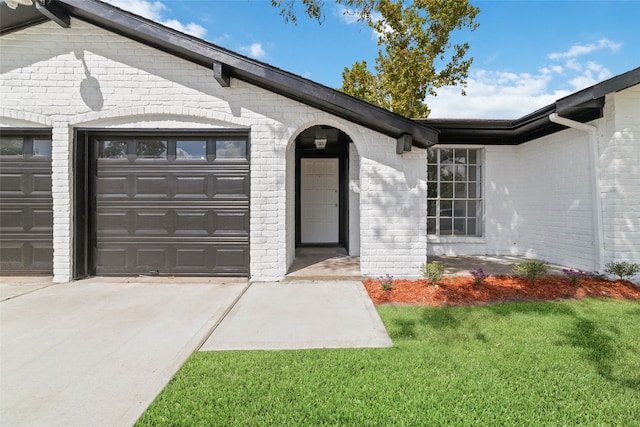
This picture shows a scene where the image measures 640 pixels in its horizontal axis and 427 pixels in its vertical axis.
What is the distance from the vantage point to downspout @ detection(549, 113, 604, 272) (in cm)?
521

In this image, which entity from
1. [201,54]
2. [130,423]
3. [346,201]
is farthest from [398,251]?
[201,54]

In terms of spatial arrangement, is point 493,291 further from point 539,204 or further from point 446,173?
point 446,173

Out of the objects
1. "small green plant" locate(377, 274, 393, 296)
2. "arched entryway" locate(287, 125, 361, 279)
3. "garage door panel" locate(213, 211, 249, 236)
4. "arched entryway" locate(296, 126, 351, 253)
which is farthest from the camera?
"arched entryway" locate(296, 126, 351, 253)

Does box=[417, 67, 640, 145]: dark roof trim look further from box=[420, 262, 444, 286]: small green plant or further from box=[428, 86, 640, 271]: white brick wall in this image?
box=[420, 262, 444, 286]: small green plant

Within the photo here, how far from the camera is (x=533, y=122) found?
6.11 meters

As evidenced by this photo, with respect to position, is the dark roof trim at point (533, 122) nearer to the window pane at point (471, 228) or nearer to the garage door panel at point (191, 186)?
the window pane at point (471, 228)

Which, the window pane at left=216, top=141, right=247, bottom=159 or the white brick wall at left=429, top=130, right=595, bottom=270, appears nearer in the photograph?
the window pane at left=216, top=141, right=247, bottom=159

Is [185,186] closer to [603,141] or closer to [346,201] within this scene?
[346,201]

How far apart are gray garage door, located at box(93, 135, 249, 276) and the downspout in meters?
6.12

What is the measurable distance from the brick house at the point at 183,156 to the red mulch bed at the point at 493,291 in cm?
60

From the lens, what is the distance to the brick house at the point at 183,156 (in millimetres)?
4980

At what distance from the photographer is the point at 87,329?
3297 mm

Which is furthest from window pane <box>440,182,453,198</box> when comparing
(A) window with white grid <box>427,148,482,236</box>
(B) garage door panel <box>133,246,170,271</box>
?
(B) garage door panel <box>133,246,170,271</box>

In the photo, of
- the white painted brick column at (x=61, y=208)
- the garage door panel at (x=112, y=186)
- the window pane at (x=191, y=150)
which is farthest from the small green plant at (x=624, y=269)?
the white painted brick column at (x=61, y=208)
